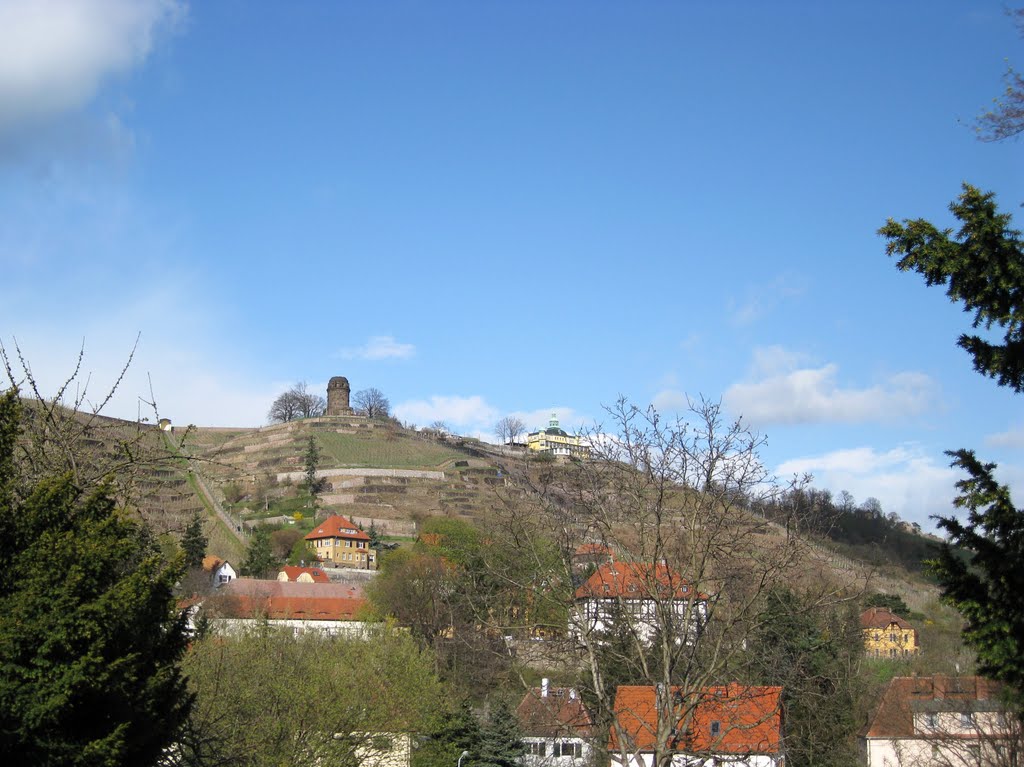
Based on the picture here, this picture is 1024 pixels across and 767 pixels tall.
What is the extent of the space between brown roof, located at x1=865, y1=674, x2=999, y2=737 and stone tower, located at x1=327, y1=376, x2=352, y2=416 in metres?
124

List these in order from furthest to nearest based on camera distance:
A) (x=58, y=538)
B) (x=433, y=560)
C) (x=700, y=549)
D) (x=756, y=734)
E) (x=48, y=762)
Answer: (x=433, y=560) → (x=756, y=734) → (x=700, y=549) → (x=58, y=538) → (x=48, y=762)

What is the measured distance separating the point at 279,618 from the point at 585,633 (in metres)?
52.4

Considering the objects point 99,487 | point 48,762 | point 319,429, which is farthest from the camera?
point 319,429

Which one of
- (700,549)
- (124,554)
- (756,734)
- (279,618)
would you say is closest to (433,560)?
(279,618)

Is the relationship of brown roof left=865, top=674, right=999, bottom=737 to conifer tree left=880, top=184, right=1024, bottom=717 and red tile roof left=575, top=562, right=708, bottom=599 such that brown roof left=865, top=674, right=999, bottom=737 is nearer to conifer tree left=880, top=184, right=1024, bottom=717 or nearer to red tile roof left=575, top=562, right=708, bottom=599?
red tile roof left=575, top=562, right=708, bottom=599

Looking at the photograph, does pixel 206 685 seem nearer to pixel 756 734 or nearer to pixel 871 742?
pixel 756 734

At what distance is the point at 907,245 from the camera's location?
7.64 meters

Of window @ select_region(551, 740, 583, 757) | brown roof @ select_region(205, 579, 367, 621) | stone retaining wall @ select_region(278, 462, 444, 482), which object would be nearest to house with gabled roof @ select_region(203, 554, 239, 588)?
brown roof @ select_region(205, 579, 367, 621)

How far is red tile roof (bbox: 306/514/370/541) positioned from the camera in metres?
96.3

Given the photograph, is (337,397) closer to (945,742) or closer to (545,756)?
(545,756)

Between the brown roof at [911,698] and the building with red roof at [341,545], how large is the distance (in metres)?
64.1

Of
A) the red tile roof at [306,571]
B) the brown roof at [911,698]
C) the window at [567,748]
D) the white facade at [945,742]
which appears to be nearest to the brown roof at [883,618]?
the brown roof at [911,698]

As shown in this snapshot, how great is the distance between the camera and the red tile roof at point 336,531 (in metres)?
96.3

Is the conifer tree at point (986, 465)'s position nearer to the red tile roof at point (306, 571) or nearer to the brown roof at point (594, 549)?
the brown roof at point (594, 549)
